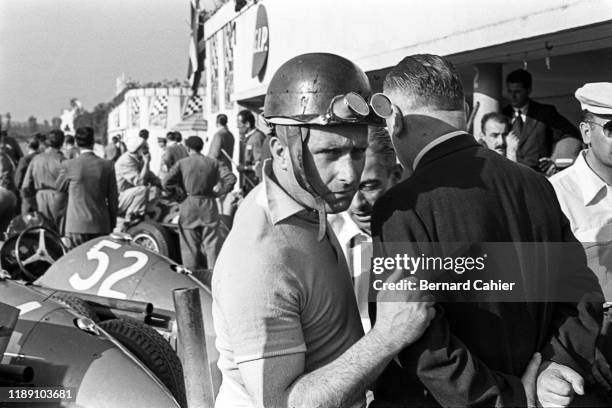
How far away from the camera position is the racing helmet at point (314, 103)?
1748 mm

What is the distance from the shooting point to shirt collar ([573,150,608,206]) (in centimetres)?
305

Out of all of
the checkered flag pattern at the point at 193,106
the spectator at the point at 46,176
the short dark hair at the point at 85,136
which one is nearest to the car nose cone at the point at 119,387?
the short dark hair at the point at 85,136

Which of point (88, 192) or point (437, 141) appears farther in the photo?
point (88, 192)

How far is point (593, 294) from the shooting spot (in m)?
2.01

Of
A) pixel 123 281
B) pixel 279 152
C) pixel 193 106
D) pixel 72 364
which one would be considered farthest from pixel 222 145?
pixel 193 106

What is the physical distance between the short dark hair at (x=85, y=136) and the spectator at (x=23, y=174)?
330cm

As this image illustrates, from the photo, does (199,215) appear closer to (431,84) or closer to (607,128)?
(607,128)

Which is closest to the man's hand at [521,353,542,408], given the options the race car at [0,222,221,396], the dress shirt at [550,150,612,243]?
the dress shirt at [550,150,612,243]

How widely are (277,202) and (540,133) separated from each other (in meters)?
4.92

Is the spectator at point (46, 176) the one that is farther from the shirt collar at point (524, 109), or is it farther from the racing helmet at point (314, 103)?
the racing helmet at point (314, 103)

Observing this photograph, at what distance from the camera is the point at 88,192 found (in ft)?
26.4

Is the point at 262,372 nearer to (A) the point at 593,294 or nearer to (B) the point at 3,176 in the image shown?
(A) the point at 593,294

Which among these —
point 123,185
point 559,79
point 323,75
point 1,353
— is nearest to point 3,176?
point 123,185

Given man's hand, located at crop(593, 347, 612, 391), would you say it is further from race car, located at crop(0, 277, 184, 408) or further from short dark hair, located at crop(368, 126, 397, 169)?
race car, located at crop(0, 277, 184, 408)
